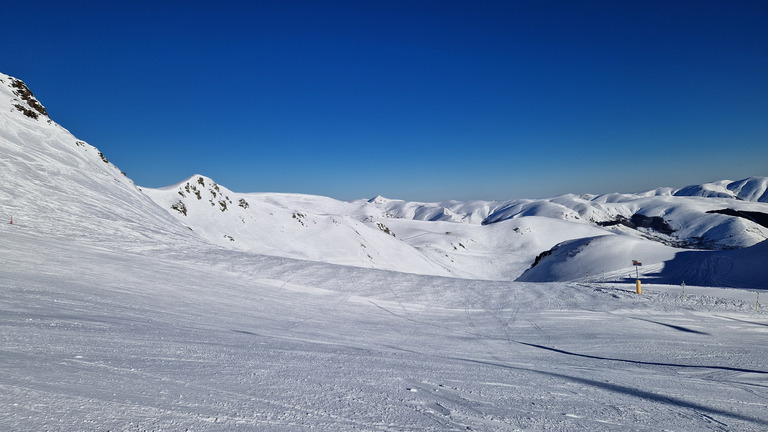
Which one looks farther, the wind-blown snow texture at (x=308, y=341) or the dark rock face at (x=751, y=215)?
the dark rock face at (x=751, y=215)

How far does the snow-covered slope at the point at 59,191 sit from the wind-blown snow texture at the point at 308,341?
0.55 ft

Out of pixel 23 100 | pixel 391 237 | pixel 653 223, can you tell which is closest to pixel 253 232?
pixel 23 100

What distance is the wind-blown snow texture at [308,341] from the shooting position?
4035mm

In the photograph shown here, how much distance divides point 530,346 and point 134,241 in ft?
59.6

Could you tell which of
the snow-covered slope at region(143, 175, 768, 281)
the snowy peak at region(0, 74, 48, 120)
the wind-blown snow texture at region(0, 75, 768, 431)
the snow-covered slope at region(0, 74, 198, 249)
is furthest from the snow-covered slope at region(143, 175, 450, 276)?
the wind-blown snow texture at region(0, 75, 768, 431)

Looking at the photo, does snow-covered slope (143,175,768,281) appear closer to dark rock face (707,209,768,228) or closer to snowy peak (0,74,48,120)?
snowy peak (0,74,48,120)

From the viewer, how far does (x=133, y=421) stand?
3332 mm

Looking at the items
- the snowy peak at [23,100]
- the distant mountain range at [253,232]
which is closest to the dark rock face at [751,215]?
the distant mountain range at [253,232]

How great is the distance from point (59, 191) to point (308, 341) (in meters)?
22.5

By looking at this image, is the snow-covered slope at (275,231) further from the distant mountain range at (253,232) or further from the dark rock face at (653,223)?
the dark rock face at (653,223)

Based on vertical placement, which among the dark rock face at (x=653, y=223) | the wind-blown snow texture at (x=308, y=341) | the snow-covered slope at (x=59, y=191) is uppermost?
the dark rock face at (x=653, y=223)

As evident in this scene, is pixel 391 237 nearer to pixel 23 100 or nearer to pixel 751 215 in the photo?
pixel 23 100

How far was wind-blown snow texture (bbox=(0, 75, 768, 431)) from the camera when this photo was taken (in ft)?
13.2

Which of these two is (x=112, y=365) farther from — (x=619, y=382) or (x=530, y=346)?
(x=530, y=346)
